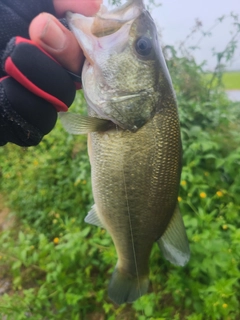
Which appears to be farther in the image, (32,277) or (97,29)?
(32,277)

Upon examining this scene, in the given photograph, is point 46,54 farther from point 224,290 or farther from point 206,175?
point 206,175

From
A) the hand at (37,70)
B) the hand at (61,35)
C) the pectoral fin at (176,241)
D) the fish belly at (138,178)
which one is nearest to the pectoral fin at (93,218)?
the fish belly at (138,178)

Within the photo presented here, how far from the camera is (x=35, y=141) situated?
1060 mm

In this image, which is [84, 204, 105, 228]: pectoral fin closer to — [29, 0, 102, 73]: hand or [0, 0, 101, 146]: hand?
[0, 0, 101, 146]: hand

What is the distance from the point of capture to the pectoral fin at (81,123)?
1.18 meters

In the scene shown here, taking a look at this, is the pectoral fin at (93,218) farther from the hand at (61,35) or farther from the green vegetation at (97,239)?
the hand at (61,35)

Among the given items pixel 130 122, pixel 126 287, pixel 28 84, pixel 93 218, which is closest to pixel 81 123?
pixel 130 122

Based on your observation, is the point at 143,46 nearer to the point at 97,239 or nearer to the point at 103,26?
the point at 103,26

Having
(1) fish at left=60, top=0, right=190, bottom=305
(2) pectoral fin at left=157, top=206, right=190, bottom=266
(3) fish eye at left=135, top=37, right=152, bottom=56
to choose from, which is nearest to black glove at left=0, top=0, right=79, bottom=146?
(1) fish at left=60, top=0, right=190, bottom=305

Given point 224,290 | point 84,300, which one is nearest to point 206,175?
point 224,290

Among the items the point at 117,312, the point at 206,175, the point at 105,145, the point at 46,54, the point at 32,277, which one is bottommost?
the point at 32,277

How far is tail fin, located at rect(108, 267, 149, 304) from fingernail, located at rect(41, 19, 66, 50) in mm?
1153

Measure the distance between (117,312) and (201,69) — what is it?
274 cm

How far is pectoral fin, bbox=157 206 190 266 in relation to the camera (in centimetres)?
141
